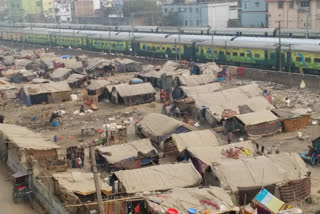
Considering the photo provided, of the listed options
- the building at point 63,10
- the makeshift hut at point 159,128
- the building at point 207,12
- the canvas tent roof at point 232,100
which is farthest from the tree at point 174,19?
the makeshift hut at point 159,128

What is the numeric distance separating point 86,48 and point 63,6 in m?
43.1

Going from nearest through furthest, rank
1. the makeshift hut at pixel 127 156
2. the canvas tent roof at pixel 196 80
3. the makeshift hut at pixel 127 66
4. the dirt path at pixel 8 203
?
the dirt path at pixel 8 203, the makeshift hut at pixel 127 156, the canvas tent roof at pixel 196 80, the makeshift hut at pixel 127 66

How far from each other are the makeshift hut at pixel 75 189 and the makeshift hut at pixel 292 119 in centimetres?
921

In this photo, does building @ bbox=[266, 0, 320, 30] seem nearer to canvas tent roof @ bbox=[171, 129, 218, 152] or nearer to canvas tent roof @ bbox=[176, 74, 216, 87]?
canvas tent roof @ bbox=[176, 74, 216, 87]

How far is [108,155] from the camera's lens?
16.2m

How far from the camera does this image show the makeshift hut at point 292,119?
19469mm

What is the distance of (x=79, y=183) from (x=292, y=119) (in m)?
10.0

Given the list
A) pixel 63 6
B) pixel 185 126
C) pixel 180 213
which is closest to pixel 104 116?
pixel 185 126

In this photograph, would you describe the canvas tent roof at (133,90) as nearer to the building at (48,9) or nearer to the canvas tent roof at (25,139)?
the canvas tent roof at (25,139)

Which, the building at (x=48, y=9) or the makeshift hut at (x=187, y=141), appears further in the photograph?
the building at (x=48, y=9)

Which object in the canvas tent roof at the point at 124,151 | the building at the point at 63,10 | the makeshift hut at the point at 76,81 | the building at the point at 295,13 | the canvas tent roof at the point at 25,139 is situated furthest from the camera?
the building at the point at 63,10

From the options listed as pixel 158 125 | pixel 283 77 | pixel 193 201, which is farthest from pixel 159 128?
pixel 283 77

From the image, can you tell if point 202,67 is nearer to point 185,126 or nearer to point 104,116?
point 104,116

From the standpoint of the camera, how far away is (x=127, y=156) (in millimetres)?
15938
